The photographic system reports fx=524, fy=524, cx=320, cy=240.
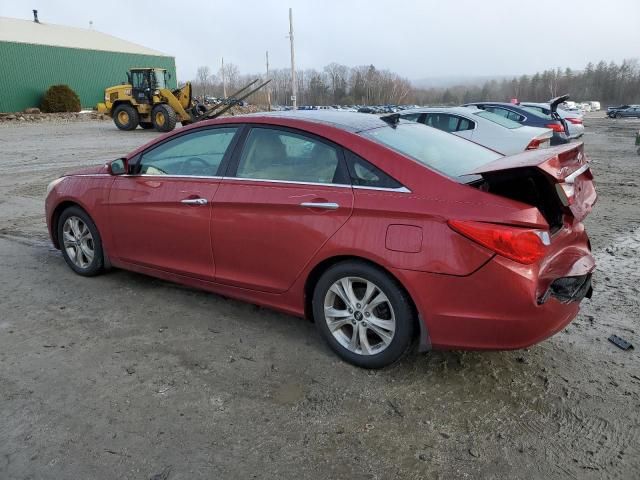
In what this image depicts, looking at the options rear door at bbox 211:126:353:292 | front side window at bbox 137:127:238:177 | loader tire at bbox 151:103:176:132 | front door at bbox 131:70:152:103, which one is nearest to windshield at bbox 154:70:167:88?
front door at bbox 131:70:152:103

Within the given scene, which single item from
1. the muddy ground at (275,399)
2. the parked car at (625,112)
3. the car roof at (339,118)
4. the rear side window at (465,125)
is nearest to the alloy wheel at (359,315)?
the muddy ground at (275,399)

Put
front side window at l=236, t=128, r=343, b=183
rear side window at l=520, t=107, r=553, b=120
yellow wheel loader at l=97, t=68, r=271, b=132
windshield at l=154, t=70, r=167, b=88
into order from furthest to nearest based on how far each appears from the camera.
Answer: windshield at l=154, t=70, r=167, b=88
yellow wheel loader at l=97, t=68, r=271, b=132
rear side window at l=520, t=107, r=553, b=120
front side window at l=236, t=128, r=343, b=183

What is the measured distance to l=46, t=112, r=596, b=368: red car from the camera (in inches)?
108

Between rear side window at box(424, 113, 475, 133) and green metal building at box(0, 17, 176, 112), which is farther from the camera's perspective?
green metal building at box(0, 17, 176, 112)

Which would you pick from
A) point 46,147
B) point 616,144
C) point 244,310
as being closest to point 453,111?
point 244,310

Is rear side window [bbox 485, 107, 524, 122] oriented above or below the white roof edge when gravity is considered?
below

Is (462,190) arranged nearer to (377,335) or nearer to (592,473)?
(377,335)

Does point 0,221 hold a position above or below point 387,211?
below

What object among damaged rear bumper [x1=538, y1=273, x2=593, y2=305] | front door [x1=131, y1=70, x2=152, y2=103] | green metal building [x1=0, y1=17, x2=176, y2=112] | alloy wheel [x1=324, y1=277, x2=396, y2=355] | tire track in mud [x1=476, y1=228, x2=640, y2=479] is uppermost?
green metal building [x1=0, y1=17, x2=176, y2=112]

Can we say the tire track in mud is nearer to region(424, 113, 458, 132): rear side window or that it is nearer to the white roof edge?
region(424, 113, 458, 132): rear side window

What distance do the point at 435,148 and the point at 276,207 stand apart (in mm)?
1123

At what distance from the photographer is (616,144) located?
19250 mm

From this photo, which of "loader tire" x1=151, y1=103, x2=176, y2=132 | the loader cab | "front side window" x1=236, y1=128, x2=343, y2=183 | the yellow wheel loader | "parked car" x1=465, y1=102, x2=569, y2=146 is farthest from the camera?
the loader cab

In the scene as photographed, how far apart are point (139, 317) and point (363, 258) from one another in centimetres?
194
